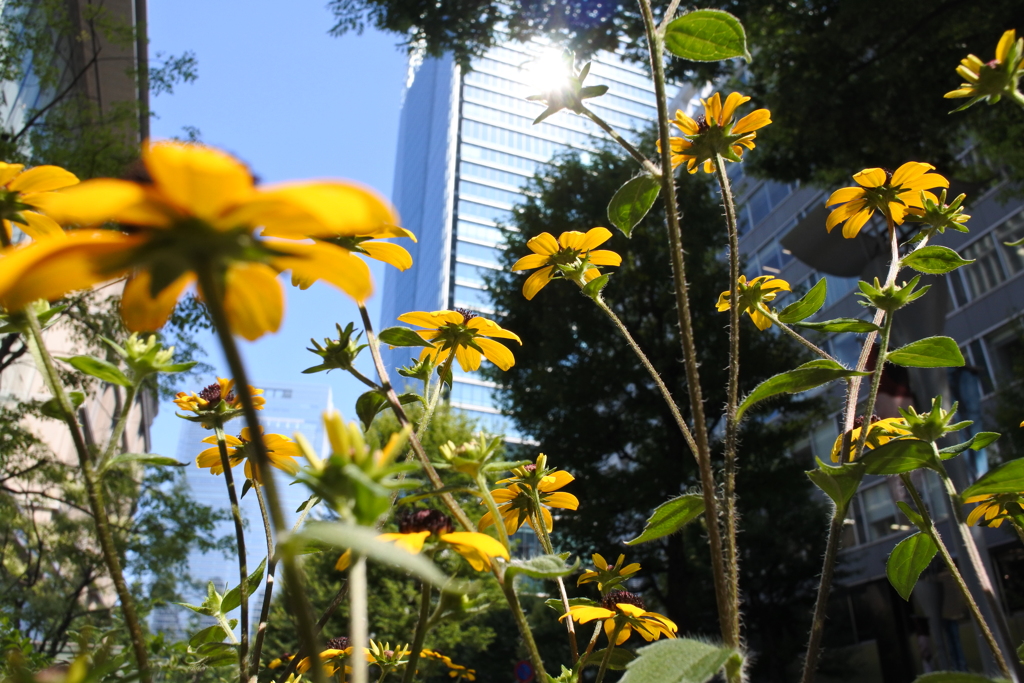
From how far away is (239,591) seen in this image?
0.73 m

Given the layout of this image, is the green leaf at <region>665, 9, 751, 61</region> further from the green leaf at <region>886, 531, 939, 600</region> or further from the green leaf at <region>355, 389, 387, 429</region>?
the green leaf at <region>886, 531, 939, 600</region>

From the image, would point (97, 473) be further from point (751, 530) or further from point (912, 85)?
point (751, 530)

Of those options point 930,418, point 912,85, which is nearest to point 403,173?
point 912,85

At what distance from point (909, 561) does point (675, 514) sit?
324 millimetres

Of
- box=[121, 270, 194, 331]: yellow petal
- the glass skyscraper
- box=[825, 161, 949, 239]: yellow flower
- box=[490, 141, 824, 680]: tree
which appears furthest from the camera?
the glass skyscraper

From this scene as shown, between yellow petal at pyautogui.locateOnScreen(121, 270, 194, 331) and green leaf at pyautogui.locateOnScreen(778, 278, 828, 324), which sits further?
green leaf at pyautogui.locateOnScreen(778, 278, 828, 324)

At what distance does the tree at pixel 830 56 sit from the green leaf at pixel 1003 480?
6.42 meters

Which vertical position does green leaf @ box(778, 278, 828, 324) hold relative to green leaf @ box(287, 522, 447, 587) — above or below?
above

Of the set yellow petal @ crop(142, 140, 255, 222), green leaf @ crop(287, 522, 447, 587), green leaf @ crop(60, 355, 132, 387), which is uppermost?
yellow petal @ crop(142, 140, 255, 222)

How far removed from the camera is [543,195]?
10.5m

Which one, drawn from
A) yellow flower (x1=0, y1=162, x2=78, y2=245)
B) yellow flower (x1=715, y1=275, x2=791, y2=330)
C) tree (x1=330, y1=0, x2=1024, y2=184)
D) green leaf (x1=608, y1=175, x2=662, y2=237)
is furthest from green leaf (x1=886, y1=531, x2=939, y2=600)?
tree (x1=330, y1=0, x2=1024, y2=184)

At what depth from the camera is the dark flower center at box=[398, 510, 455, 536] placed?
55cm

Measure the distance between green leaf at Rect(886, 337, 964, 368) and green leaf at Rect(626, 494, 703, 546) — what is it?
0.26m

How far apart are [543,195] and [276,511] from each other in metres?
10.5
